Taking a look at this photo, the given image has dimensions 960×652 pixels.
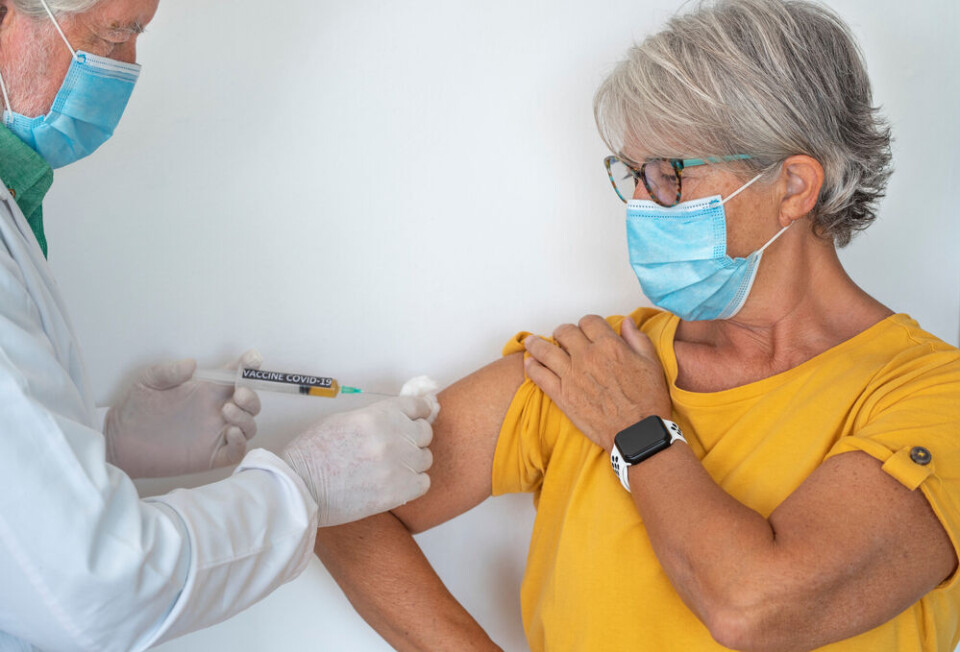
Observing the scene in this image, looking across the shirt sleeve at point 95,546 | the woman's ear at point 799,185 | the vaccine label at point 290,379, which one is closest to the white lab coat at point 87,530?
the shirt sleeve at point 95,546

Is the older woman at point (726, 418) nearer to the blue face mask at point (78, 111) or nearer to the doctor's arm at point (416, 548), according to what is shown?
the doctor's arm at point (416, 548)

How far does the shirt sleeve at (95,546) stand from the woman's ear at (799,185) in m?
1.03

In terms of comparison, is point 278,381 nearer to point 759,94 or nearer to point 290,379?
point 290,379

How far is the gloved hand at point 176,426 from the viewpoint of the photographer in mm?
1753

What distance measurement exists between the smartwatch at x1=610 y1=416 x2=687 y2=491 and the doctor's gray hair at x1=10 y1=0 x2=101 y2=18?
3.55 ft

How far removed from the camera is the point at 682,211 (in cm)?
150

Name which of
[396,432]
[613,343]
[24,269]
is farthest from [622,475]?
[24,269]

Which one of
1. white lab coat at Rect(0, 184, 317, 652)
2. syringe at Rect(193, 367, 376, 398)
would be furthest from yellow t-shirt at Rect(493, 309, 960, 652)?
white lab coat at Rect(0, 184, 317, 652)

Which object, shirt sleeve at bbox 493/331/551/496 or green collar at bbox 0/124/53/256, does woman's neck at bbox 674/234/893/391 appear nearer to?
shirt sleeve at bbox 493/331/551/496

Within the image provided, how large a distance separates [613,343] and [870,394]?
1.47ft

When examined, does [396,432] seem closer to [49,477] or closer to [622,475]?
[622,475]

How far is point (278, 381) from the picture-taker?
5.70ft

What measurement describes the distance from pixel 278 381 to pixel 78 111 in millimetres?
632

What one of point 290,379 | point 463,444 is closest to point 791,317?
point 463,444
